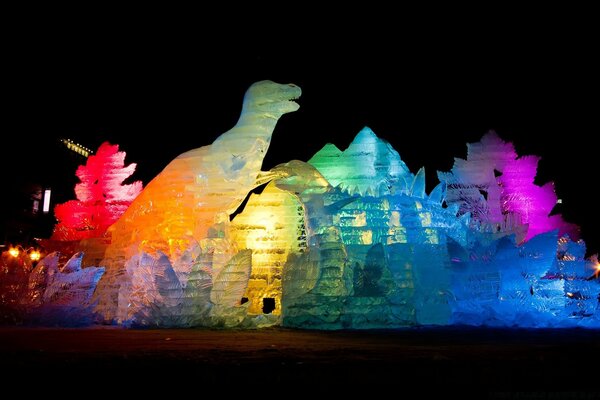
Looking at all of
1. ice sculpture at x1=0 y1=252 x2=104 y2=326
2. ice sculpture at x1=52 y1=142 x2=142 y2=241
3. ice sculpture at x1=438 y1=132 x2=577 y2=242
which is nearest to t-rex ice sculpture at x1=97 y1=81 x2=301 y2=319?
ice sculpture at x1=0 y1=252 x2=104 y2=326

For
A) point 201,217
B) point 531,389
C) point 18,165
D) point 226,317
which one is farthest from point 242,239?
point 18,165

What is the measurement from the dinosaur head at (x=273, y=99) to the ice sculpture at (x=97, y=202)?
229 inches

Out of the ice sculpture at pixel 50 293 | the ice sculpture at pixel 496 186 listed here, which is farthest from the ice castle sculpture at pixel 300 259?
the ice sculpture at pixel 496 186

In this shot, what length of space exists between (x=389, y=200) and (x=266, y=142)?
3.28 meters

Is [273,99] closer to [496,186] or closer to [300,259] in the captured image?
[300,259]

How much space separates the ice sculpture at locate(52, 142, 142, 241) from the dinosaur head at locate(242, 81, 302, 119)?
5.81 m

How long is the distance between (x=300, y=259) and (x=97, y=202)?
325 inches

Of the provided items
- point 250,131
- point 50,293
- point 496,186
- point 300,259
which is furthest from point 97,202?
point 496,186

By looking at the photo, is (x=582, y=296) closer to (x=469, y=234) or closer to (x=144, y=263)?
(x=469, y=234)

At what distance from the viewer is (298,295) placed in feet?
Result: 48.5

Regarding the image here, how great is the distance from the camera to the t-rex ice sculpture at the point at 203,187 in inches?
637

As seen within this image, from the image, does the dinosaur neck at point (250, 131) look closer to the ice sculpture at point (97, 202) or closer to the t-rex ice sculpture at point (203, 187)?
the t-rex ice sculpture at point (203, 187)

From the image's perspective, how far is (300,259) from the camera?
15.1 m

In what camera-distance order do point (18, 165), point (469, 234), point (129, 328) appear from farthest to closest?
point (18, 165), point (469, 234), point (129, 328)
